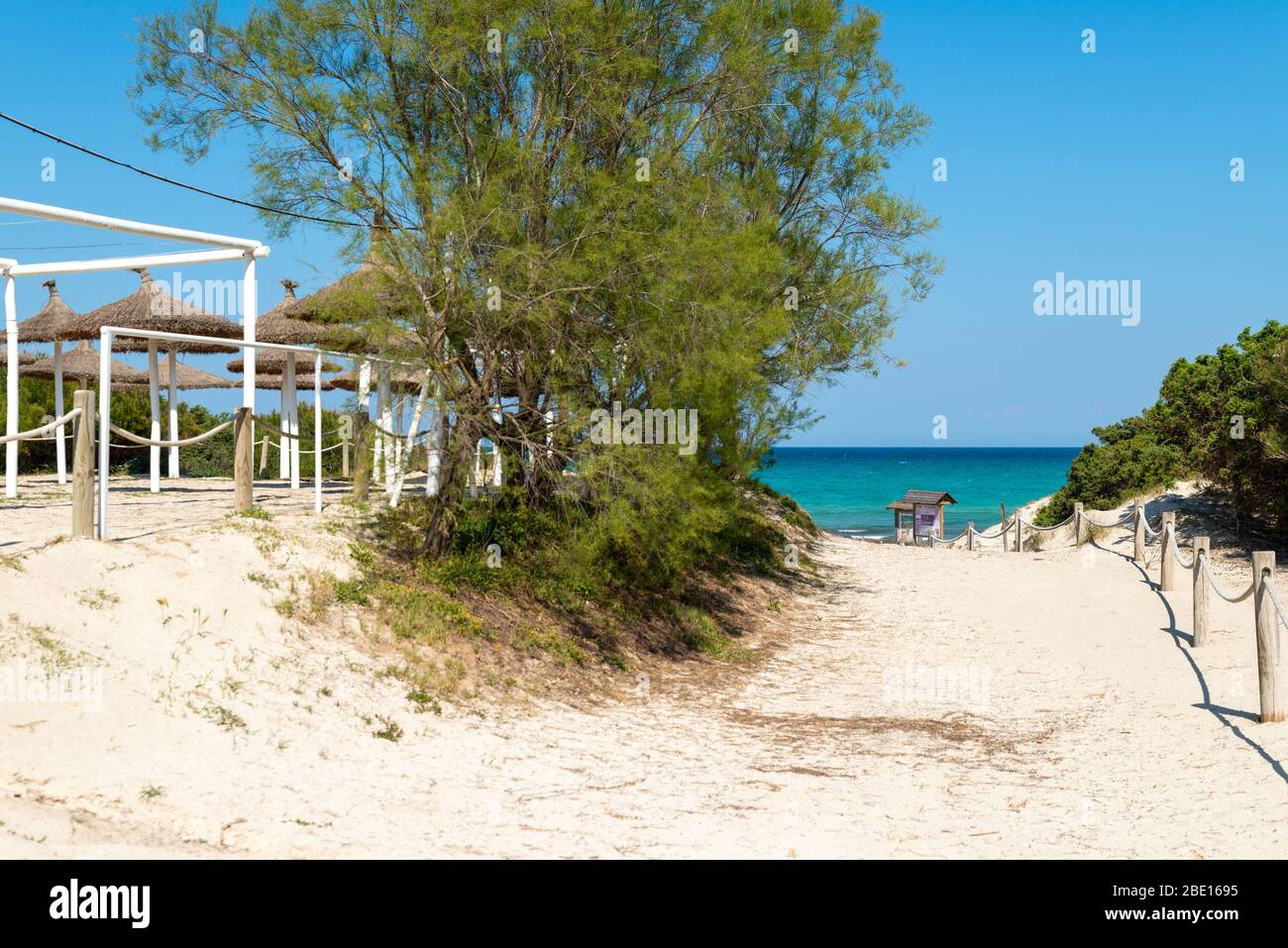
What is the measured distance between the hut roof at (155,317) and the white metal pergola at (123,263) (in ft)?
8.43

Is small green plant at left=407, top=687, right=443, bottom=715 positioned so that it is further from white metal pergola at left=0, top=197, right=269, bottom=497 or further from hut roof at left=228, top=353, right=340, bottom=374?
hut roof at left=228, top=353, right=340, bottom=374

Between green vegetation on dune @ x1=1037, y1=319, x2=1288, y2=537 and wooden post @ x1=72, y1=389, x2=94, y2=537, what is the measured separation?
55.6 feet

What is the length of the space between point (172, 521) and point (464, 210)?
14.2ft

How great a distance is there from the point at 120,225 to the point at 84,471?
146 inches

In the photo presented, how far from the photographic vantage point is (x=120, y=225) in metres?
11.1

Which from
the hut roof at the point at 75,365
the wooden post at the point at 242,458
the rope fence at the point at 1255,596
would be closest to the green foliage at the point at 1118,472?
the rope fence at the point at 1255,596

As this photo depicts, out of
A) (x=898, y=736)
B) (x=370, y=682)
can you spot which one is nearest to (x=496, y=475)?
(x=370, y=682)

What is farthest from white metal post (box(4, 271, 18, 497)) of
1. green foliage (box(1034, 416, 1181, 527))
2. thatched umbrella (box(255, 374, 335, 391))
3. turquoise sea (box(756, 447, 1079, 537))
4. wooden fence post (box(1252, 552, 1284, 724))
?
turquoise sea (box(756, 447, 1079, 537))

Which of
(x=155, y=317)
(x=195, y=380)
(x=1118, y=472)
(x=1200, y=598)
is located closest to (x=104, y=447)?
(x=155, y=317)

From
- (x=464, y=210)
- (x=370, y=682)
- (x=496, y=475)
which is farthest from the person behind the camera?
(x=496, y=475)

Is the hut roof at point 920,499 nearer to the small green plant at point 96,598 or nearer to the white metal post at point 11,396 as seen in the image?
the white metal post at point 11,396

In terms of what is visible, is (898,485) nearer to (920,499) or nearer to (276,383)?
(920,499)
